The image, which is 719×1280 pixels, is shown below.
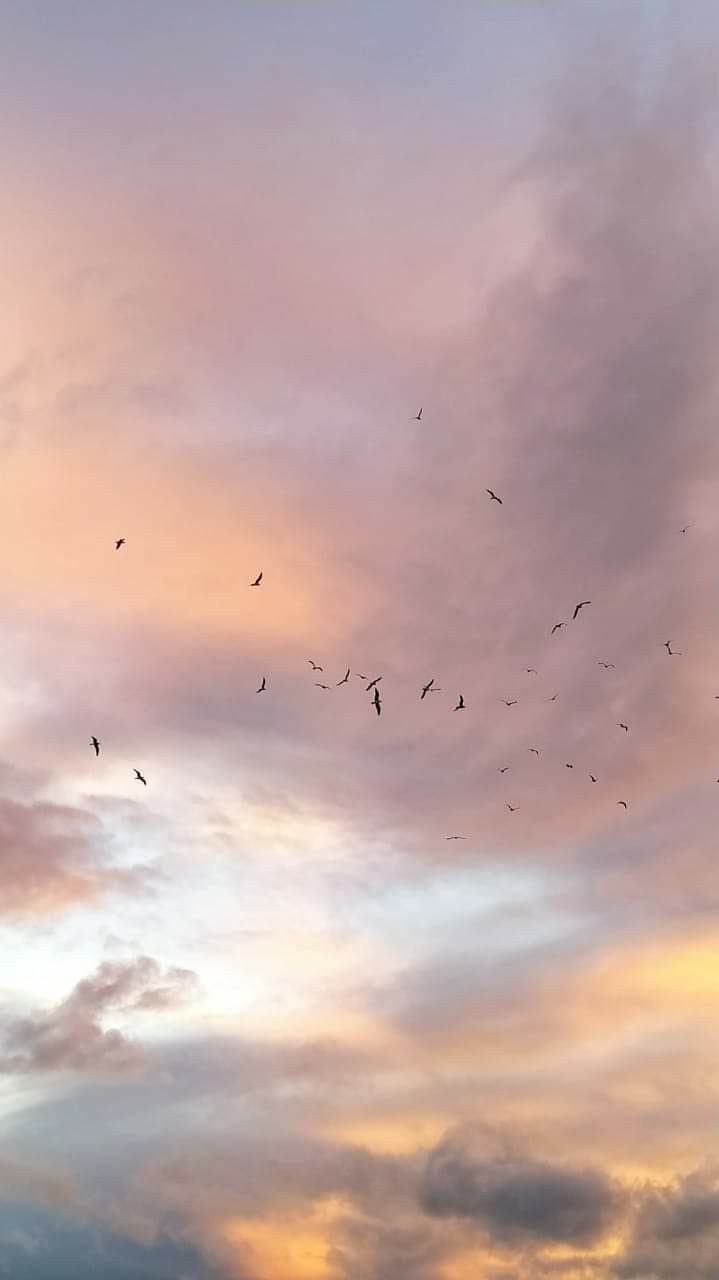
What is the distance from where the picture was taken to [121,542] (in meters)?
104

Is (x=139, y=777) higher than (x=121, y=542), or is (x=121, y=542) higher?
(x=121, y=542)

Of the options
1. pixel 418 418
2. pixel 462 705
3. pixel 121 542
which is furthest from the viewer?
pixel 462 705

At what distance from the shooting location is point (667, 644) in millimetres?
135625

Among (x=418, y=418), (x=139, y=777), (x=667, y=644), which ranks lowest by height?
(x=139, y=777)

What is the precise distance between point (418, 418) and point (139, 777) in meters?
57.5

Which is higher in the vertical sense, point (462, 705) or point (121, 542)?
point (121, 542)

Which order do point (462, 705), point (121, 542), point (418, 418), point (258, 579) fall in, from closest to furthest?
point (418, 418) < point (121, 542) < point (258, 579) < point (462, 705)

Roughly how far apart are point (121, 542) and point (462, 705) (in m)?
50.0

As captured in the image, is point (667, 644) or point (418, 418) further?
point (667, 644)

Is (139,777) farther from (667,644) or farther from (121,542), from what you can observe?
(667,644)

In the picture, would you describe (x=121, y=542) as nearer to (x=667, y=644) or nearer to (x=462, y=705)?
(x=462, y=705)

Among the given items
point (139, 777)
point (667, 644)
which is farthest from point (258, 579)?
point (667, 644)

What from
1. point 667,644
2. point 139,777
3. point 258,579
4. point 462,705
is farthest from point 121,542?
point 667,644

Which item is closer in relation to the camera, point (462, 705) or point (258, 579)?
point (258, 579)
